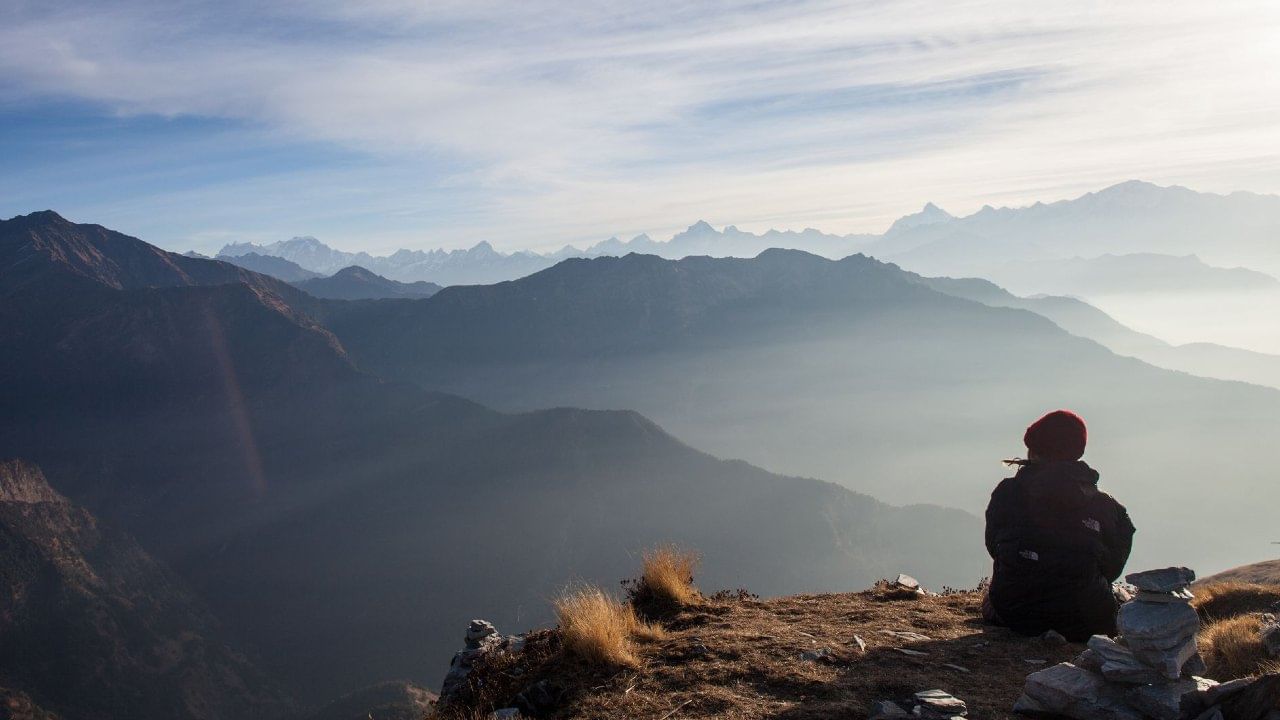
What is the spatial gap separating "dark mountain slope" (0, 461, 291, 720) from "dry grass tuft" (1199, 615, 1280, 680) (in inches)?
6373

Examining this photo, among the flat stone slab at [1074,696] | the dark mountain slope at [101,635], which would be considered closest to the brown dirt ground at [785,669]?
the flat stone slab at [1074,696]

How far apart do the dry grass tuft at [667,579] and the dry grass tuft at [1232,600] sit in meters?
7.24

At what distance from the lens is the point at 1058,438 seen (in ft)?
24.7

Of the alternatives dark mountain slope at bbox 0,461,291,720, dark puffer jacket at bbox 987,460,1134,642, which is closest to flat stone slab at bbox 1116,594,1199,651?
dark puffer jacket at bbox 987,460,1134,642

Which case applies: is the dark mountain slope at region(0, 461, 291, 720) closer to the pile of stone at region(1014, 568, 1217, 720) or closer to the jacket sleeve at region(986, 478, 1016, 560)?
the jacket sleeve at region(986, 478, 1016, 560)

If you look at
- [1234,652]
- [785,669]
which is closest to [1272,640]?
[1234,652]

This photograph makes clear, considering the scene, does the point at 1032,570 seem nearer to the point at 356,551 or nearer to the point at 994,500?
the point at 994,500

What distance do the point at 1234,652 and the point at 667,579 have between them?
685 cm

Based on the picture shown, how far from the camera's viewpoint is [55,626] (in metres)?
130

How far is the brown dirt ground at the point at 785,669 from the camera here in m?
6.28

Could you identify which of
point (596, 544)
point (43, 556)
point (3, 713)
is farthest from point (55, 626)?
point (596, 544)

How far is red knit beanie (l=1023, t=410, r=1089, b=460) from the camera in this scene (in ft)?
24.6

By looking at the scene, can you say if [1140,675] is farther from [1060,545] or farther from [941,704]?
[1060,545]

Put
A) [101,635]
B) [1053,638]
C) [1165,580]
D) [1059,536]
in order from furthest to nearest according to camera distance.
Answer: [101,635]
[1053,638]
[1059,536]
[1165,580]
